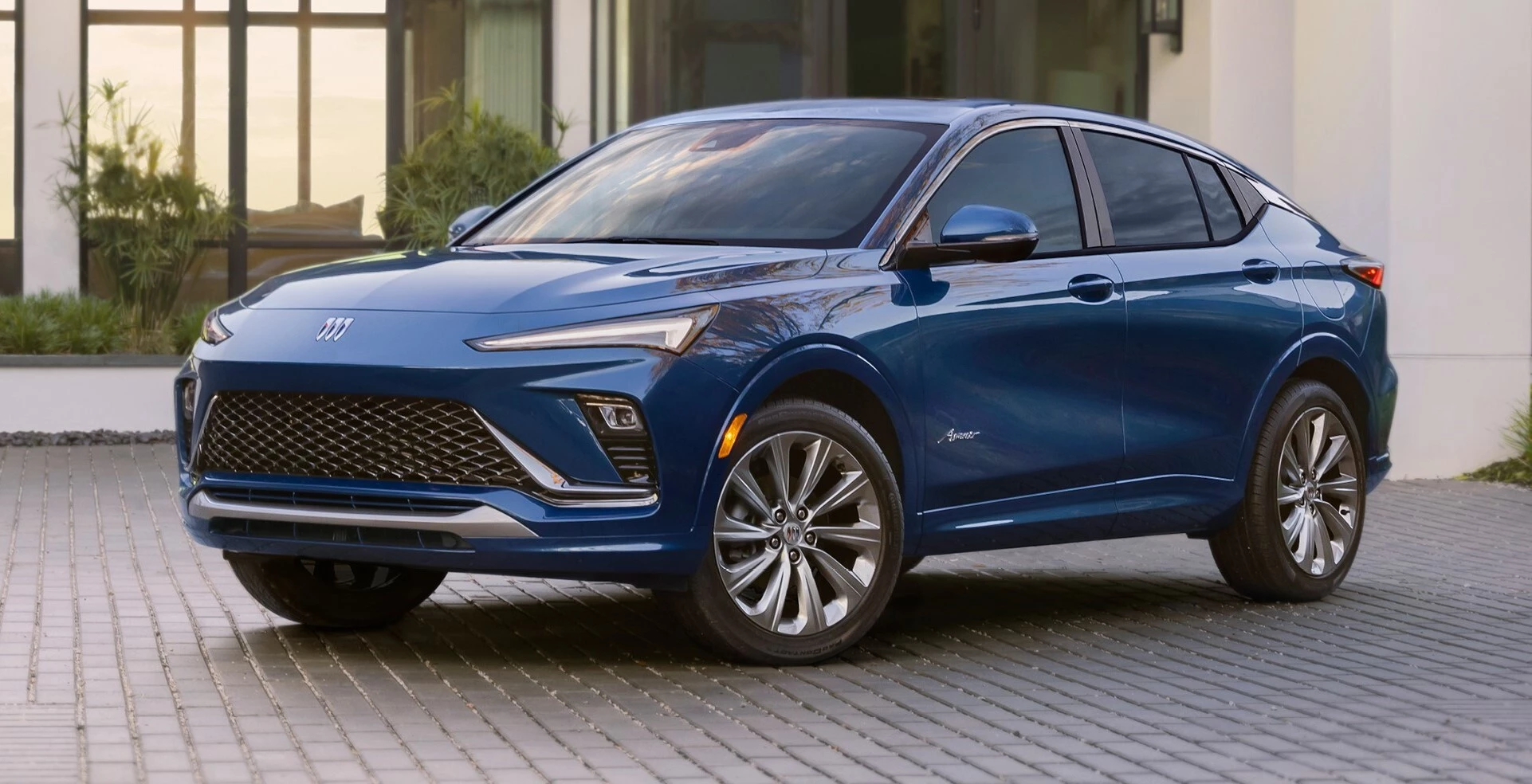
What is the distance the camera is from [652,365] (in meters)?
6.53

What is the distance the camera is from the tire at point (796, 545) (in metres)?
6.79

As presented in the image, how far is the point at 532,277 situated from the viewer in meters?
6.81

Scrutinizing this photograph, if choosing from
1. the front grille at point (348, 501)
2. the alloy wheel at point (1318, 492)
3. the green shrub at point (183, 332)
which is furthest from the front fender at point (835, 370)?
the green shrub at point (183, 332)

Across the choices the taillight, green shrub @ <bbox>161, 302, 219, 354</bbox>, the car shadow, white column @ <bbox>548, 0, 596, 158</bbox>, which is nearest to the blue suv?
the taillight

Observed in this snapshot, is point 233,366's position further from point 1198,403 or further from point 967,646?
point 1198,403

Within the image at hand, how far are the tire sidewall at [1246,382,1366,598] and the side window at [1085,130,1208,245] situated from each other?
2.41 ft

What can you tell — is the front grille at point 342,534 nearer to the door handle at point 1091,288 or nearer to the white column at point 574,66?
the door handle at point 1091,288

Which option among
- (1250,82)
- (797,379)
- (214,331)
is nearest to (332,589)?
(214,331)

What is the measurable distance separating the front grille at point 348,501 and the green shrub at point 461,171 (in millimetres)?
10793

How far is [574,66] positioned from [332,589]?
1212 cm

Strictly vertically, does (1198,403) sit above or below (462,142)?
below

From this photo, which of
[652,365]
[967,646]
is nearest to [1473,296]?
[967,646]

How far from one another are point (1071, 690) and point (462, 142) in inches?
486

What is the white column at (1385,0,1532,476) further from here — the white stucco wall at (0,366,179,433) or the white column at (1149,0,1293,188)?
the white stucco wall at (0,366,179,433)
